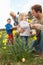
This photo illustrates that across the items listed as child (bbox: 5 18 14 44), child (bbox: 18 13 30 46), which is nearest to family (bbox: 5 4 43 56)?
child (bbox: 18 13 30 46)

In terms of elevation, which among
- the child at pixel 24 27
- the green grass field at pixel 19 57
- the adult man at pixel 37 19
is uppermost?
the adult man at pixel 37 19

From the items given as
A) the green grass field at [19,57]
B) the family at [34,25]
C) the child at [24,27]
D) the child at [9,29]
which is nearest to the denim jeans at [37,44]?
the family at [34,25]

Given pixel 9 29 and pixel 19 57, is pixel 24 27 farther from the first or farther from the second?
pixel 19 57

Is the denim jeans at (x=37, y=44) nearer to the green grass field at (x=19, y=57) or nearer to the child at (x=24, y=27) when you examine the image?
the child at (x=24, y=27)

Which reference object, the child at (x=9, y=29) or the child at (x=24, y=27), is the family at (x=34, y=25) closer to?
the child at (x=24, y=27)

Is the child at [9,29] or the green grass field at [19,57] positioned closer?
the green grass field at [19,57]

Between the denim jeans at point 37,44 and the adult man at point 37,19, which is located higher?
the adult man at point 37,19

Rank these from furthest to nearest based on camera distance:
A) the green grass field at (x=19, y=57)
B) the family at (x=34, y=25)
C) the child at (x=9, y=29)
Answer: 1. the child at (x=9, y=29)
2. the family at (x=34, y=25)
3. the green grass field at (x=19, y=57)

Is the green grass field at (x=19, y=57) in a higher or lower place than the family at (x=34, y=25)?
lower

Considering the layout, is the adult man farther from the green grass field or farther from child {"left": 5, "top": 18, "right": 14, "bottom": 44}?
child {"left": 5, "top": 18, "right": 14, "bottom": 44}

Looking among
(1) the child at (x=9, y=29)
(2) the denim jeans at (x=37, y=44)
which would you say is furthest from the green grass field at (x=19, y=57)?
(1) the child at (x=9, y=29)

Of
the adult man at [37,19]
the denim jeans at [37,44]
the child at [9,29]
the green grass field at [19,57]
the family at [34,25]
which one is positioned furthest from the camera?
the child at [9,29]

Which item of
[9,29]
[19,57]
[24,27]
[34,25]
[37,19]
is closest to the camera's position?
[19,57]

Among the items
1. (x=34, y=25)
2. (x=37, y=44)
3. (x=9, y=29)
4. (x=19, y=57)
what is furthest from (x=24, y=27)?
(x=19, y=57)
